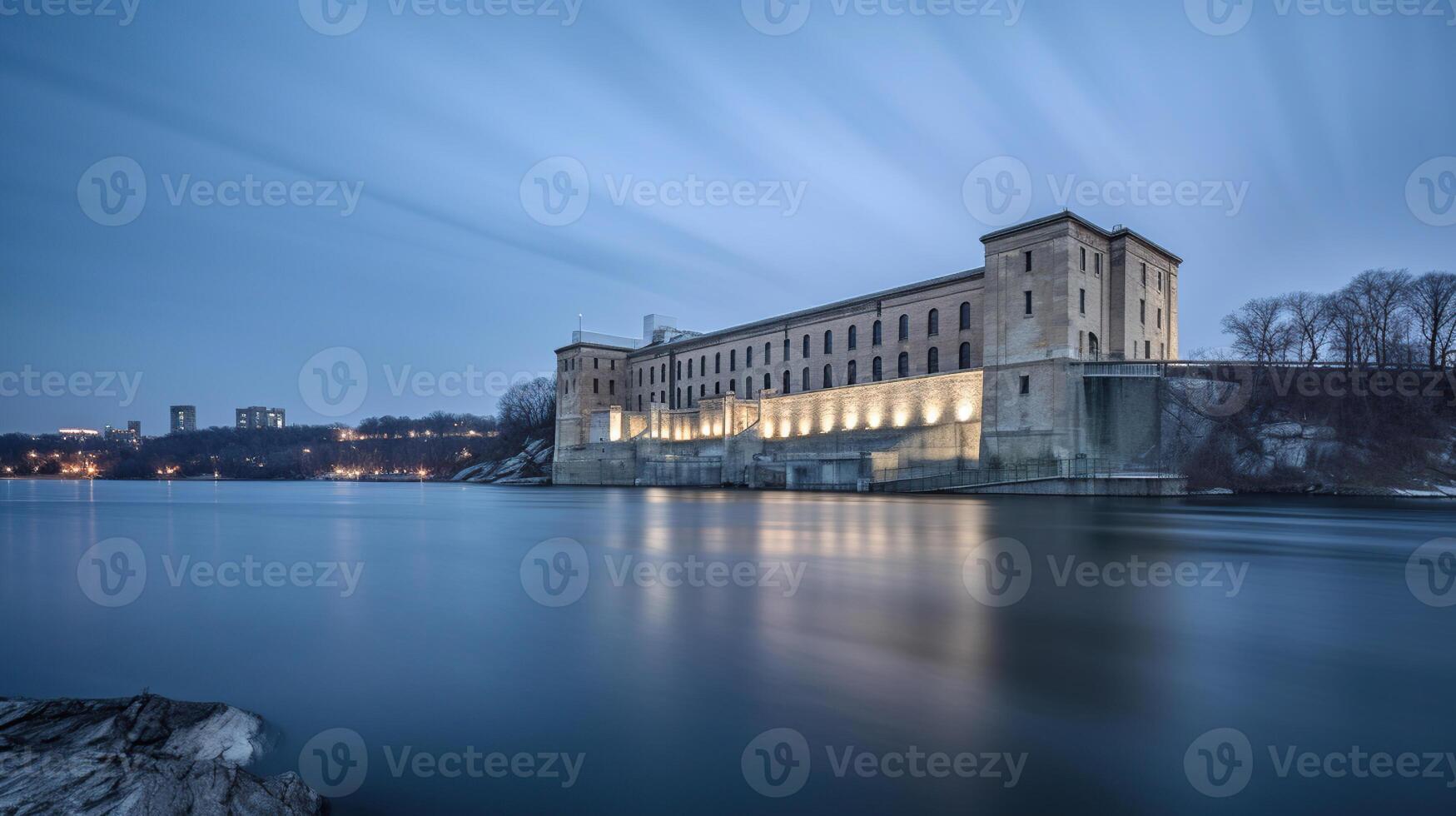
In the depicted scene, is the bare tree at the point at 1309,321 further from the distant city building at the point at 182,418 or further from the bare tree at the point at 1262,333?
the distant city building at the point at 182,418

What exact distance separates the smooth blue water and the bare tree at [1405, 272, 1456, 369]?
47418 millimetres

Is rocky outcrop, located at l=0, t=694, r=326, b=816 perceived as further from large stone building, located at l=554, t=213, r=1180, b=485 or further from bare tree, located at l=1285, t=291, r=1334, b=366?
bare tree, located at l=1285, t=291, r=1334, b=366

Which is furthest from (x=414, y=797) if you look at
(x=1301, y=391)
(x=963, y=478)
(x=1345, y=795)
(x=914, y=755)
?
(x=1301, y=391)

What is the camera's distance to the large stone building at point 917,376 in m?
33.2
